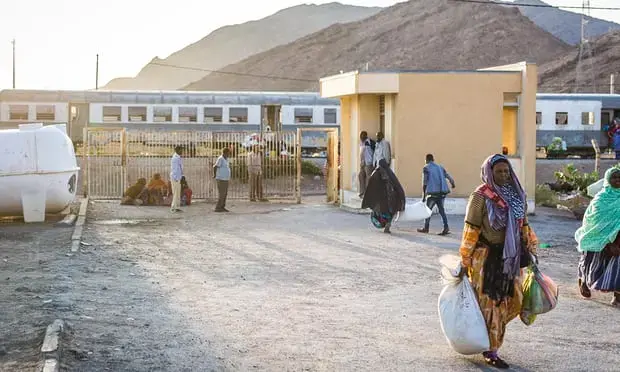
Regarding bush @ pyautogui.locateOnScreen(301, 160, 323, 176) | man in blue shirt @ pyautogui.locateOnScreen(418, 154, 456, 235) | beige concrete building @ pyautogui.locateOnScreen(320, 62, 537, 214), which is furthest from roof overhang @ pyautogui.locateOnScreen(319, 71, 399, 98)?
bush @ pyautogui.locateOnScreen(301, 160, 323, 176)

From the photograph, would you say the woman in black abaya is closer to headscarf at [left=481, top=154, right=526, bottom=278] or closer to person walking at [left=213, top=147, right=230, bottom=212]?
person walking at [left=213, top=147, right=230, bottom=212]

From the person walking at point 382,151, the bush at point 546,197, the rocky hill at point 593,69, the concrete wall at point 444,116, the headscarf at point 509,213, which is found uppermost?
the rocky hill at point 593,69

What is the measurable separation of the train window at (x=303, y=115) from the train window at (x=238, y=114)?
7.54ft

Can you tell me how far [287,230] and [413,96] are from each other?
5646 millimetres

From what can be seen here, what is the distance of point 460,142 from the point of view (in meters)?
22.8

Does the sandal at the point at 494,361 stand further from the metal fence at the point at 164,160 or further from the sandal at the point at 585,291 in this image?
the metal fence at the point at 164,160

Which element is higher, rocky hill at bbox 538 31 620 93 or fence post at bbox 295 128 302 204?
rocky hill at bbox 538 31 620 93

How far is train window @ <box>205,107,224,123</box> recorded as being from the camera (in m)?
43.8

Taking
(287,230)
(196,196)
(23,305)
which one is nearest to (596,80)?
(196,196)

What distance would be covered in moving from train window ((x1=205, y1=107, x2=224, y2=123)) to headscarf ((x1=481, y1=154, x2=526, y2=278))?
3680cm

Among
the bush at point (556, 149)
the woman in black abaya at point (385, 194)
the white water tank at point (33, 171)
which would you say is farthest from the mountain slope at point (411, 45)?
the woman in black abaya at point (385, 194)

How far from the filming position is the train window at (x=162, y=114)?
143ft

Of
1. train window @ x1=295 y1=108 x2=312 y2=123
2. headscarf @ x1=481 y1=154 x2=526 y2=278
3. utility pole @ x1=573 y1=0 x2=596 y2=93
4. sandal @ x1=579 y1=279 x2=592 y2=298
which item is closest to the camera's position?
headscarf @ x1=481 y1=154 x2=526 y2=278

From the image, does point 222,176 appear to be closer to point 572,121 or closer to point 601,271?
point 601,271
